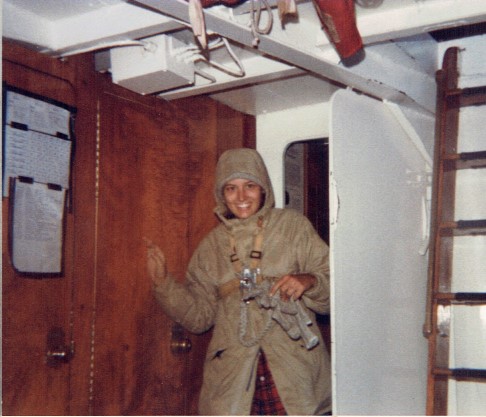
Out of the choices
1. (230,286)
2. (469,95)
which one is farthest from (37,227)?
(469,95)

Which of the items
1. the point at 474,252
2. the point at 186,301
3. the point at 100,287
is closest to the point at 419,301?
the point at 474,252

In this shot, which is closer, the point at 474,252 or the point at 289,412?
the point at 289,412

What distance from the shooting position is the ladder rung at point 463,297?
7.58 feet

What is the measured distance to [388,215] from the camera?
2.45 m

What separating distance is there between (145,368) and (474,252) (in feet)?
5.49

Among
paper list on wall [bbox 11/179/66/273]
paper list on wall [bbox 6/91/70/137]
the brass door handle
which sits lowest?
the brass door handle

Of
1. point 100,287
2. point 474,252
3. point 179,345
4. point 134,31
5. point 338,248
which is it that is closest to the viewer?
point 134,31

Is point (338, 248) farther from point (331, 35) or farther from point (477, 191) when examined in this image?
point (477, 191)

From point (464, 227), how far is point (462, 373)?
616 mm

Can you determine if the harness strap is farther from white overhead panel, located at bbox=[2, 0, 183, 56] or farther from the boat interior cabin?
white overhead panel, located at bbox=[2, 0, 183, 56]

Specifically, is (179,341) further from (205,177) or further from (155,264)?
(205,177)

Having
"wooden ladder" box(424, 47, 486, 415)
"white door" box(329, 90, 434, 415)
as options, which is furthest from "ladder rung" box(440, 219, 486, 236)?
"white door" box(329, 90, 434, 415)

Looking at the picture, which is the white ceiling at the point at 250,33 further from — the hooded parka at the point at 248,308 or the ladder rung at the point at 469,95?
the hooded parka at the point at 248,308

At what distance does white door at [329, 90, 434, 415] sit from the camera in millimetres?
2037
